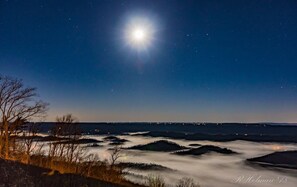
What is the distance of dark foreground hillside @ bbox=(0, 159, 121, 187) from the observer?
476 inches

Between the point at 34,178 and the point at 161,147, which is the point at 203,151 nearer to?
the point at 161,147

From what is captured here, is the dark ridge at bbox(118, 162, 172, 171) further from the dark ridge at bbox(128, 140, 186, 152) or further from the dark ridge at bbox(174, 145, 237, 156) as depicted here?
the dark ridge at bbox(128, 140, 186, 152)

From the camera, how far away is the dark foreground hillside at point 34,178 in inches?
476

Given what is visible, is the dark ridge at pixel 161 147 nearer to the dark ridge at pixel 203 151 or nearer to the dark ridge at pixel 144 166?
the dark ridge at pixel 203 151

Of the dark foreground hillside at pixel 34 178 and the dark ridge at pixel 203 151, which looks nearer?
the dark foreground hillside at pixel 34 178

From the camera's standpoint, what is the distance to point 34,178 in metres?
12.9

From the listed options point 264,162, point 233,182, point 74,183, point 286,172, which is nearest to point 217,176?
point 233,182

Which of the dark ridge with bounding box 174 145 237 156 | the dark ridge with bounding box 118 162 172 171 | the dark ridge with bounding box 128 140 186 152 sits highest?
the dark ridge with bounding box 128 140 186 152

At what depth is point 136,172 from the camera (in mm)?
43469

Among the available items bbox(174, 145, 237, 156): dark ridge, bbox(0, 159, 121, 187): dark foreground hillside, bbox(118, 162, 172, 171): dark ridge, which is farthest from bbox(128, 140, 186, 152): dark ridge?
bbox(0, 159, 121, 187): dark foreground hillside

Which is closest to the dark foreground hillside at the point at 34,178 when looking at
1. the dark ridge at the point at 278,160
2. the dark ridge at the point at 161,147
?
the dark ridge at the point at 278,160

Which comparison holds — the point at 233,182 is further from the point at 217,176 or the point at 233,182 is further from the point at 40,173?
the point at 40,173

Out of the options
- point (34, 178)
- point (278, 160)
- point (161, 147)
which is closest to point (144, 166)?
point (278, 160)

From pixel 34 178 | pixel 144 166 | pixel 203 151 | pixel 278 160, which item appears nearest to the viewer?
pixel 34 178
